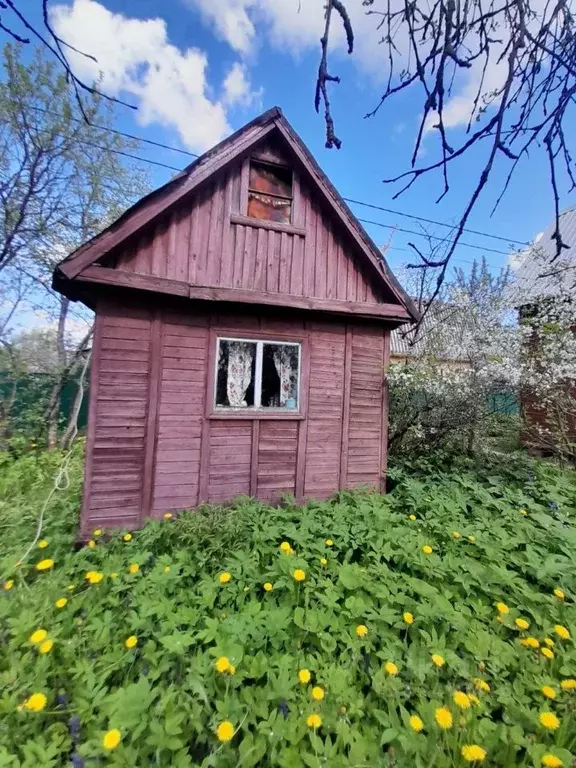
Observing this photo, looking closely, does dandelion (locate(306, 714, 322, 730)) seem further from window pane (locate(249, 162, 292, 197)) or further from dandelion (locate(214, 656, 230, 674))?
window pane (locate(249, 162, 292, 197))

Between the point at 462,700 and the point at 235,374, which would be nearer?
the point at 462,700

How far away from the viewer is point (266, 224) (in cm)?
477

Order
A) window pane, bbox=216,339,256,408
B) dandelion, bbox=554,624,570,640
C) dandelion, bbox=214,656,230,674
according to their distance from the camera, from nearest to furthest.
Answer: dandelion, bbox=214,656,230,674, dandelion, bbox=554,624,570,640, window pane, bbox=216,339,256,408

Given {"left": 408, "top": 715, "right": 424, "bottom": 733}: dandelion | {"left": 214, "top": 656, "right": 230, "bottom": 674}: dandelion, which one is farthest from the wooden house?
{"left": 408, "top": 715, "right": 424, "bottom": 733}: dandelion

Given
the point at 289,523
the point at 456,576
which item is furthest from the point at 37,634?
the point at 456,576

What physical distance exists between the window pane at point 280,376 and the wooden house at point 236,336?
0.05 feet

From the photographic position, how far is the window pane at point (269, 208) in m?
4.81

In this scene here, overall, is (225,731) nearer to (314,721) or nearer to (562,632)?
(314,721)

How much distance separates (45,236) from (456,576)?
10.8 m

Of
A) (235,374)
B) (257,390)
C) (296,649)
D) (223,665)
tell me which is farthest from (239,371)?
(223,665)

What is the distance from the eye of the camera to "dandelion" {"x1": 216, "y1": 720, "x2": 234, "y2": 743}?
1.55 metres

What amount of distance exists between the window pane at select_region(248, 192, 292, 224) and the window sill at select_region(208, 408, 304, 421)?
2.66 metres

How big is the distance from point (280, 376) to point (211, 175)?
2718 millimetres

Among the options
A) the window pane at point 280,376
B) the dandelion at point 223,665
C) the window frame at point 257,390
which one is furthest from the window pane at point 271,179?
the dandelion at point 223,665
